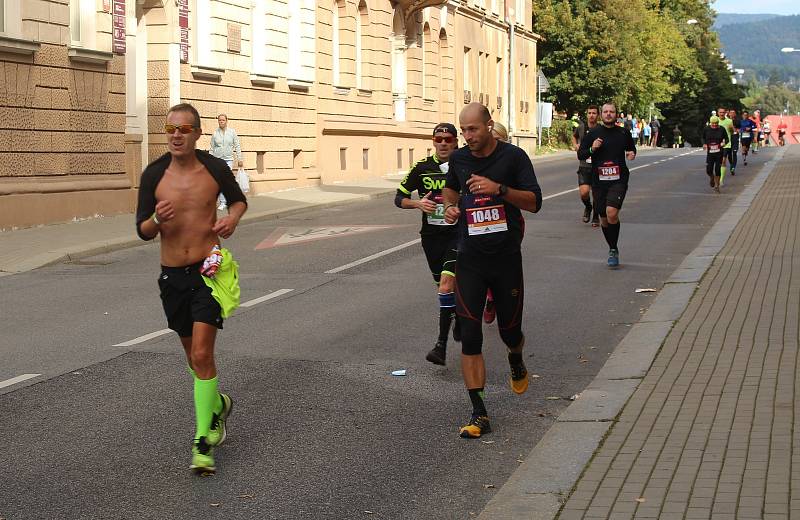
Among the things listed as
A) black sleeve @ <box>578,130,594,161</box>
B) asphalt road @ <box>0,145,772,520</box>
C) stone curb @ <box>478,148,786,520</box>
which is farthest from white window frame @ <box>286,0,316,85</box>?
stone curb @ <box>478,148,786,520</box>

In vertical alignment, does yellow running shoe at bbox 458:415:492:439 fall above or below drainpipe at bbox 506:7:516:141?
below

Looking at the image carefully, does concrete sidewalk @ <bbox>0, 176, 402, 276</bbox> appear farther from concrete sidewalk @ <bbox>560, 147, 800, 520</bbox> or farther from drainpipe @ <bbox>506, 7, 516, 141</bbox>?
drainpipe @ <bbox>506, 7, 516, 141</bbox>

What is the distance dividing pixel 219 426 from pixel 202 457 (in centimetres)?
37

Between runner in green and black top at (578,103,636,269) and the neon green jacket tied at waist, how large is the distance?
9.20 metres

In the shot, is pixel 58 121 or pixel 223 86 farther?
pixel 223 86

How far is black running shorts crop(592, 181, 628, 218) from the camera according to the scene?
15.7 m

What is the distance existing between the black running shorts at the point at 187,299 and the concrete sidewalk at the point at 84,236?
9.88 m

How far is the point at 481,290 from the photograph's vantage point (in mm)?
7527

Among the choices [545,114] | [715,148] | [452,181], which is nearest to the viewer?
[452,181]

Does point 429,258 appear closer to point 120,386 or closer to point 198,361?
point 120,386

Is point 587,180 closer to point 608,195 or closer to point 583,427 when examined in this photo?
point 608,195

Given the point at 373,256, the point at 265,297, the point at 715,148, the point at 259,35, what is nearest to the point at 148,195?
the point at 265,297

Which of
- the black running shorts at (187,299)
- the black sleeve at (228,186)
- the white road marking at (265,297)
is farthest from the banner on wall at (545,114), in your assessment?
the black running shorts at (187,299)

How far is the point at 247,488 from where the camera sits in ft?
20.6
